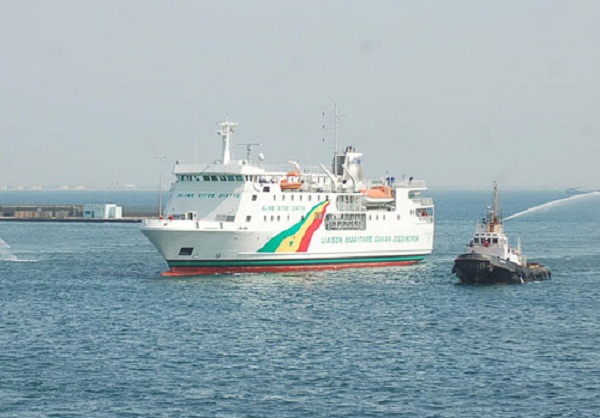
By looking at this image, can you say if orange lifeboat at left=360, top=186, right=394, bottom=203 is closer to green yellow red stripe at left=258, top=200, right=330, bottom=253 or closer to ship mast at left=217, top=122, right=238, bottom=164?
green yellow red stripe at left=258, top=200, right=330, bottom=253

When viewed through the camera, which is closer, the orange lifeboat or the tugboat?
the tugboat

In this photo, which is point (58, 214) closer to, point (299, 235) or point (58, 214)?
point (58, 214)

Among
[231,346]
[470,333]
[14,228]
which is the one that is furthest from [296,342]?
[14,228]

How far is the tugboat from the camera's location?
64.2m

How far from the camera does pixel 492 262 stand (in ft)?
212

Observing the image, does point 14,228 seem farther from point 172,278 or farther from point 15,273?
point 172,278

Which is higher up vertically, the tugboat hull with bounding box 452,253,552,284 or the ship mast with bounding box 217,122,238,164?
the ship mast with bounding box 217,122,238,164

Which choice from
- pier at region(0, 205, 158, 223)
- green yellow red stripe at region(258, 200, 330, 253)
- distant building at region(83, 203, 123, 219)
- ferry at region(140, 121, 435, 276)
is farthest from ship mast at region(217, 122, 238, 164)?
distant building at region(83, 203, 123, 219)

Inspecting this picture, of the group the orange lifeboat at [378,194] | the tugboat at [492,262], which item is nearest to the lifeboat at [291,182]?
the orange lifeboat at [378,194]

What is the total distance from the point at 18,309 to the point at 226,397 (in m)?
21.8

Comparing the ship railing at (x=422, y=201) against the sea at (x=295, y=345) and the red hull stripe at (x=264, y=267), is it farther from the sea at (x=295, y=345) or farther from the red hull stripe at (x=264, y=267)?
the sea at (x=295, y=345)

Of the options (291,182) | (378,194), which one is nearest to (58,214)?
(378,194)

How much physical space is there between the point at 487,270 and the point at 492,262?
0.64m

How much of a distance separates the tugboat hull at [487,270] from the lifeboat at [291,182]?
12.5 metres
